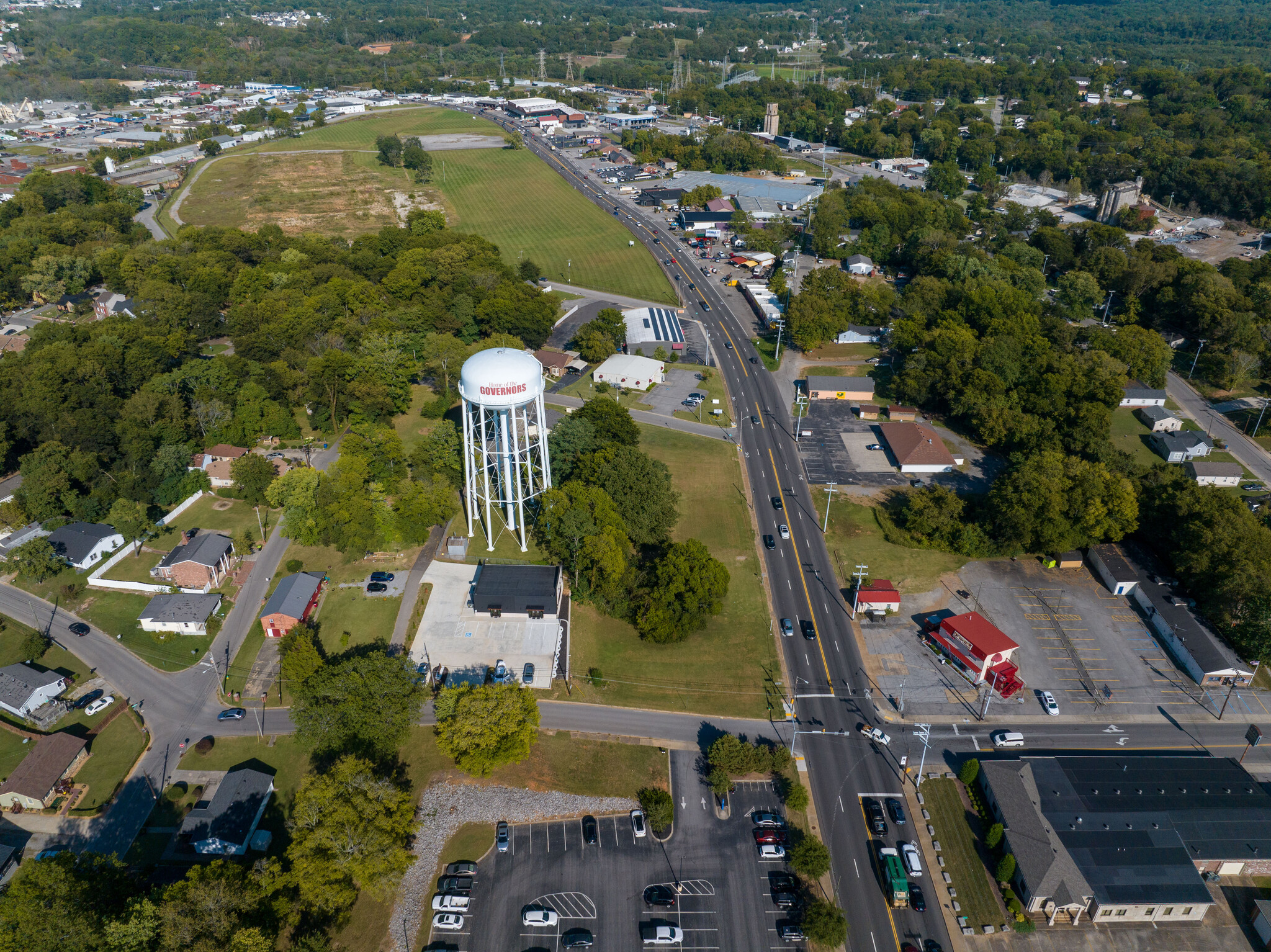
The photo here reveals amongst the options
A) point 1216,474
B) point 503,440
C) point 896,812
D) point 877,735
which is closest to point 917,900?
point 896,812

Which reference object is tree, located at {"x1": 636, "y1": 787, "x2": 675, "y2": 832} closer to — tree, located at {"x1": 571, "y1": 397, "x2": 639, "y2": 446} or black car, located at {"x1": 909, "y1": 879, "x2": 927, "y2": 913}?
Result: black car, located at {"x1": 909, "y1": 879, "x2": 927, "y2": 913}

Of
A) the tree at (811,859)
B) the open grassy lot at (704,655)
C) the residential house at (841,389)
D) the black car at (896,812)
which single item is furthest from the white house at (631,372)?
the tree at (811,859)

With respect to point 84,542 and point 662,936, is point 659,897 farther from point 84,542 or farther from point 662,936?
point 84,542

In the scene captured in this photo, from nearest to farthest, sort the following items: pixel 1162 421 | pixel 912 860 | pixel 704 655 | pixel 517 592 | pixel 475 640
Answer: pixel 912 860 < pixel 704 655 < pixel 475 640 < pixel 517 592 < pixel 1162 421

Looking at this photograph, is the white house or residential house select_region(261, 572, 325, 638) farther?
the white house

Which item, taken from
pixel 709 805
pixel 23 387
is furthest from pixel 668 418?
pixel 23 387

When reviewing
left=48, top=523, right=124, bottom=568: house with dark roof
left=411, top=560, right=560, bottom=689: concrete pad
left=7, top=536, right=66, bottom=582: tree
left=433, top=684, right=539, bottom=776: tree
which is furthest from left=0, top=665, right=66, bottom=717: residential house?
left=433, top=684, right=539, bottom=776: tree

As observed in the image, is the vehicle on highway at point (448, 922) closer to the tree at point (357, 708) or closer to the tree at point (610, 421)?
the tree at point (357, 708)
